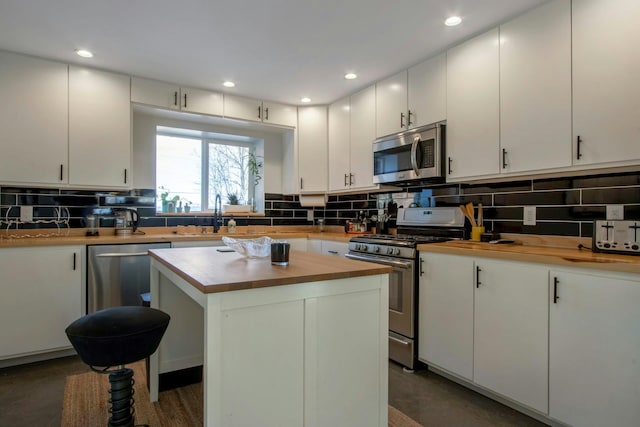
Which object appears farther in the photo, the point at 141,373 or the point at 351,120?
the point at 351,120

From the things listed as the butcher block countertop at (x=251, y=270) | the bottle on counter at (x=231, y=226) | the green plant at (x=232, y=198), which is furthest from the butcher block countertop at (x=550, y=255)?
the green plant at (x=232, y=198)

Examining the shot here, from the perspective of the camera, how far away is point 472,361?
221 cm

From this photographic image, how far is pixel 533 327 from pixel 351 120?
2575mm

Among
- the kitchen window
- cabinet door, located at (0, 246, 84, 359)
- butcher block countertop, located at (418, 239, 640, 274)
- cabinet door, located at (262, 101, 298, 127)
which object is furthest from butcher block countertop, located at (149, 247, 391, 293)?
cabinet door, located at (262, 101, 298, 127)

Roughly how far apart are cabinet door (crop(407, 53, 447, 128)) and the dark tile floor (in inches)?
77.1

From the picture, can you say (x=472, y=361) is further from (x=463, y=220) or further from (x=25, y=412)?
(x=25, y=412)

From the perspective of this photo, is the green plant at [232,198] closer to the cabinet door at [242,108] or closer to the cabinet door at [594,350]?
the cabinet door at [242,108]

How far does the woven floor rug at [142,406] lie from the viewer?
1.91 m

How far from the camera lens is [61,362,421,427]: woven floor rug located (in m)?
1.91

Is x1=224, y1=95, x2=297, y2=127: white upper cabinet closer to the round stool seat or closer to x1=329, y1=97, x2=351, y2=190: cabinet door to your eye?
x1=329, y1=97, x2=351, y2=190: cabinet door

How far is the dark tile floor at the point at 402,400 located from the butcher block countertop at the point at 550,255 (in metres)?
0.89

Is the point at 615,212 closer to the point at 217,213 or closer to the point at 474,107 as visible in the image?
the point at 474,107

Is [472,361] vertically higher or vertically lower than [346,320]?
lower

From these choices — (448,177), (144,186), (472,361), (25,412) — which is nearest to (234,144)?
(144,186)
